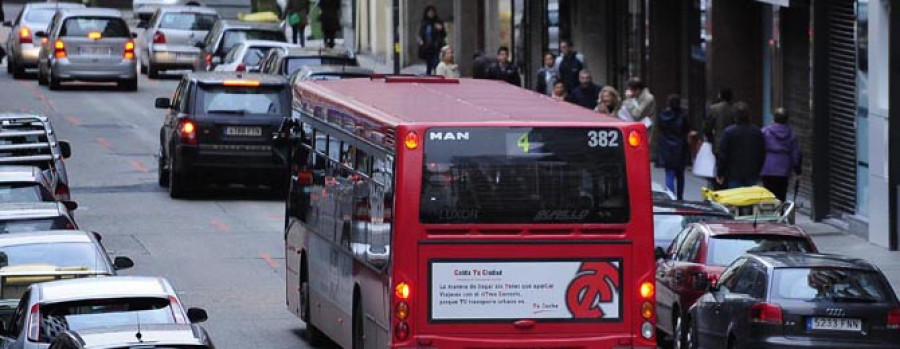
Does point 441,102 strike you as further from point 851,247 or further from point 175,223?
point 175,223

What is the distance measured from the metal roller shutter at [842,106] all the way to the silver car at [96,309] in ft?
50.2

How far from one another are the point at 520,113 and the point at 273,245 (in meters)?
12.2

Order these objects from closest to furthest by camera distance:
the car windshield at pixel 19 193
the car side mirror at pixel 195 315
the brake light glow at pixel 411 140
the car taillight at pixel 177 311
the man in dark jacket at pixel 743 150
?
the car taillight at pixel 177 311 → the car side mirror at pixel 195 315 → the brake light glow at pixel 411 140 → the car windshield at pixel 19 193 → the man in dark jacket at pixel 743 150

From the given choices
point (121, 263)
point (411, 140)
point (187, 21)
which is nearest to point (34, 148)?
point (121, 263)

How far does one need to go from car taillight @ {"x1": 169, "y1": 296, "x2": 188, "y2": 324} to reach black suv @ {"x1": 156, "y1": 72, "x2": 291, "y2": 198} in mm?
16751

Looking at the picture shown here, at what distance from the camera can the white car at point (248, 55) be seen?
142 feet

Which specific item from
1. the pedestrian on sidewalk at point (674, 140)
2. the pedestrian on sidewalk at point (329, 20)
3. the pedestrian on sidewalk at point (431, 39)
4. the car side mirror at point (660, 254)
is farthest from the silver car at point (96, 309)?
the pedestrian on sidewalk at point (329, 20)

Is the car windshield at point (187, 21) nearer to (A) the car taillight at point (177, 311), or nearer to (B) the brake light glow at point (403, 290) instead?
(B) the brake light glow at point (403, 290)

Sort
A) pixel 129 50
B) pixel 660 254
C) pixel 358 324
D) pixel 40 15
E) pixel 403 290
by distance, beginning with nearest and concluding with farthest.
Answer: pixel 403 290 < pixel 358 324 < pixel 660 254 < pixel 129 50 < pixel 40 15

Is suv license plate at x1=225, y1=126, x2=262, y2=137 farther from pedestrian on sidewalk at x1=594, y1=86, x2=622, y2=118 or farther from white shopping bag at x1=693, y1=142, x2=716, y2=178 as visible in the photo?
white shopping bag at x1=693, y1=142, x2=716, y2=178

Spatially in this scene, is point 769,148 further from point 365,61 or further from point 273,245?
point 365,61

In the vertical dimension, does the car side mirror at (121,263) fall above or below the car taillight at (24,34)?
above

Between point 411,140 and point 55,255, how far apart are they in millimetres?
4444

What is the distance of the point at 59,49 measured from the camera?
47.4m
